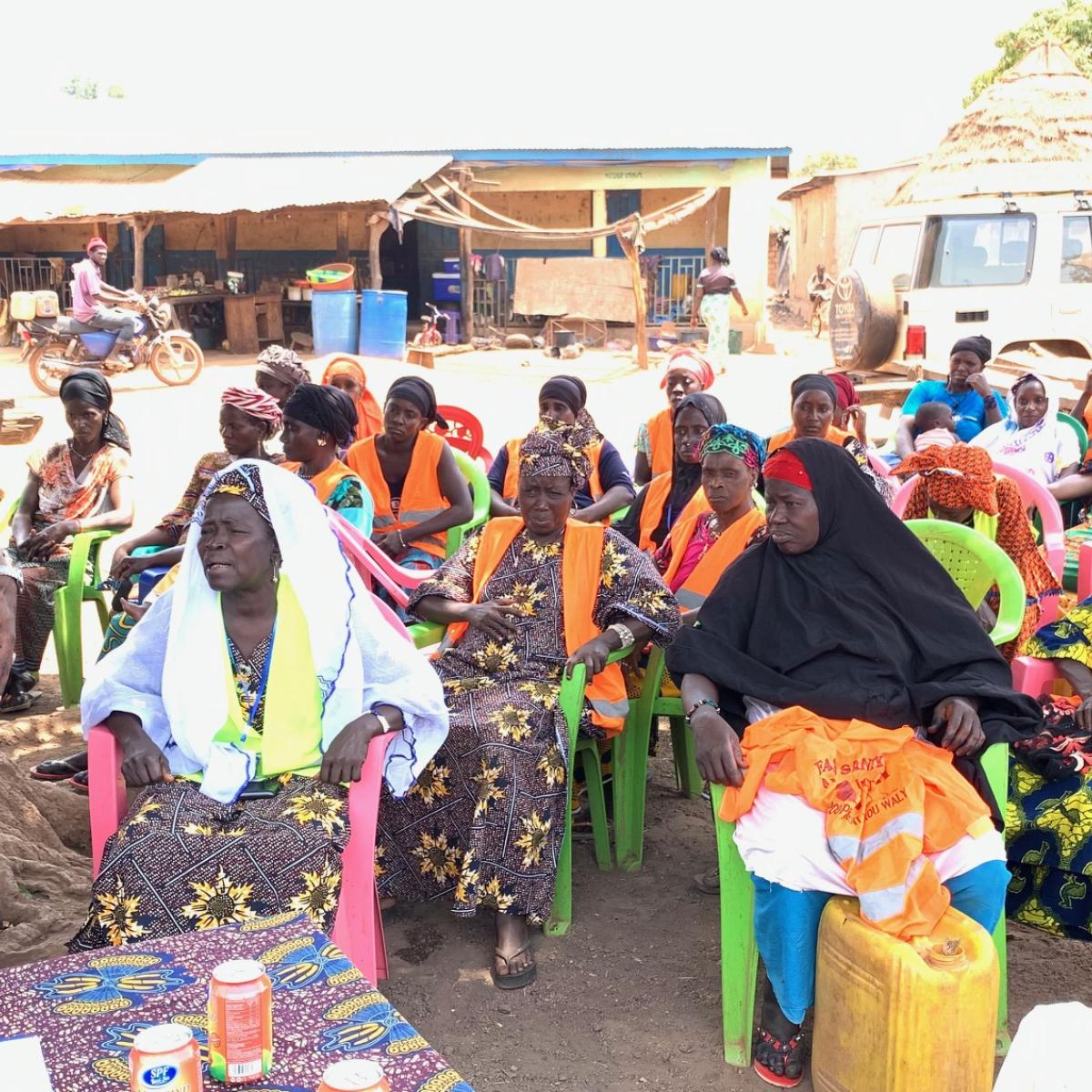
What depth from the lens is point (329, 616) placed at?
11.0 feet

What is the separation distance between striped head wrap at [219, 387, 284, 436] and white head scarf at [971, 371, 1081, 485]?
3621 millimetres

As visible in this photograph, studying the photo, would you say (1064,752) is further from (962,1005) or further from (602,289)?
(602,289)

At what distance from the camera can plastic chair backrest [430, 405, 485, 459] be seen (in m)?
7.18

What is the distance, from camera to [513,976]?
351cm

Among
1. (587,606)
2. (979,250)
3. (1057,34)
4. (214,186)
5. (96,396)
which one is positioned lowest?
(587,606)

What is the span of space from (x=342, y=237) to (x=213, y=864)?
62.9ft

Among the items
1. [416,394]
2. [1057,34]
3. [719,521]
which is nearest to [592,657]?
[719,521]

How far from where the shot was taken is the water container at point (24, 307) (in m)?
16.7

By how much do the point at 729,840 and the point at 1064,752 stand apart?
3.24 feet

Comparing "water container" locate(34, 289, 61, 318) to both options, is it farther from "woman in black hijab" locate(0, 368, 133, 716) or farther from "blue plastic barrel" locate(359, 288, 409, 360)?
"woman in black hijab" locate(0, 368, 133, 716)

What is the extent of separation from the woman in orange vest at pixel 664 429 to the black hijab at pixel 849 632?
2.77 metres

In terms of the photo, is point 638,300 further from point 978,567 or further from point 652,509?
point 978,567

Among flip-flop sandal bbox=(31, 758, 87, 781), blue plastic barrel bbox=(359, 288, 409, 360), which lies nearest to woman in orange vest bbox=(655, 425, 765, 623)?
flip-flop sandal bbox=(31, 758, 87, 781)

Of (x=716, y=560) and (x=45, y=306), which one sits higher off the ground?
(x=45, y=306)
